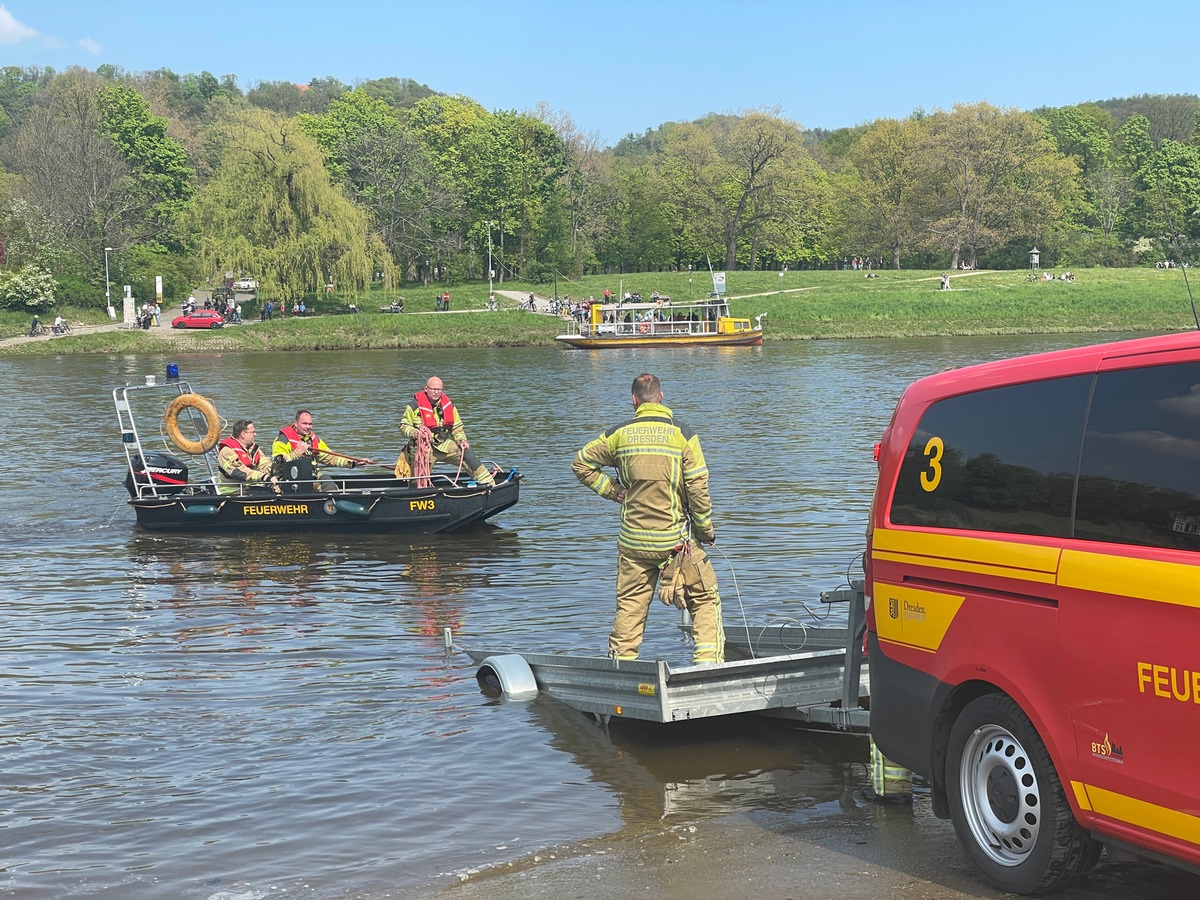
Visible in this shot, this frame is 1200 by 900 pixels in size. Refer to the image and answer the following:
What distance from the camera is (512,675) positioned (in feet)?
34.6

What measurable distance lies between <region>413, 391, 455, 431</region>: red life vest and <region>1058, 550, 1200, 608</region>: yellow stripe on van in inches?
578

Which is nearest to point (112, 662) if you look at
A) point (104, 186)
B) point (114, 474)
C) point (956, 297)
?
point (114, 474)

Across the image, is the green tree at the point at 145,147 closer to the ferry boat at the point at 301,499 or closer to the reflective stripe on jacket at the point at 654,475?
the ferry boat at the point at 301,499

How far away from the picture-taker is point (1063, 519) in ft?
18.2

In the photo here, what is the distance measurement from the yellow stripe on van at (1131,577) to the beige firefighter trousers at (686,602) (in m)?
3.99

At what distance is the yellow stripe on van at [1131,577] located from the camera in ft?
15.9

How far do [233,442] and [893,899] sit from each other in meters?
16.0

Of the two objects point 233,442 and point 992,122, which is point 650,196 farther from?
point 233,442

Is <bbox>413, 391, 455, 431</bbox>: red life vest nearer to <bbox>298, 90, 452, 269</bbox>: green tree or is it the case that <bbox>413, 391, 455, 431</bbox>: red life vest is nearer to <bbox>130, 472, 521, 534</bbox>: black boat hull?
<bbox>130, 472, 521, 534</bbox>: black boat hull

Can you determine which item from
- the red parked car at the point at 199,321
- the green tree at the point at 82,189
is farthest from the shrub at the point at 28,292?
the red parked car at the point at 199,321

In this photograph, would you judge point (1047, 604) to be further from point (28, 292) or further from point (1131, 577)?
point (28, 292)

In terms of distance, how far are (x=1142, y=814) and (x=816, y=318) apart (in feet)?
254

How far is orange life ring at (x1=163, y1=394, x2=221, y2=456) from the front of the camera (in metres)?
20.2

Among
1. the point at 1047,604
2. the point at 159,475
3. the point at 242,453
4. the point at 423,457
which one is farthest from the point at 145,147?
the point at 1047,604
